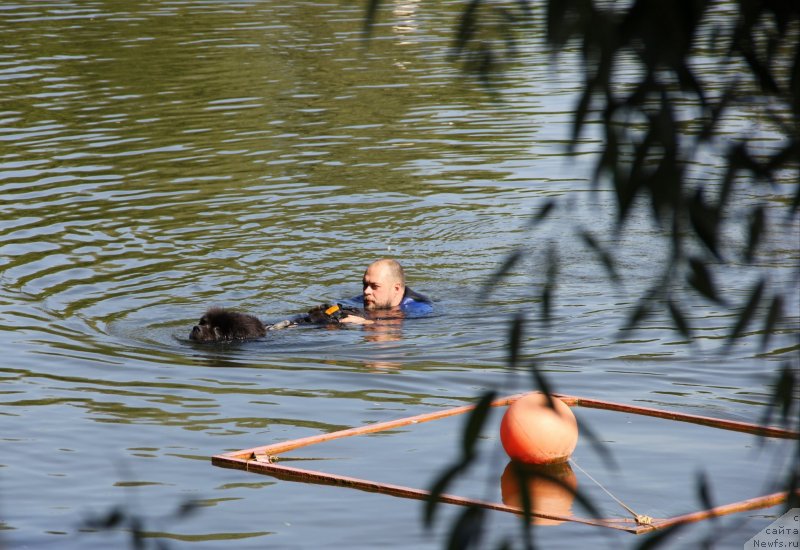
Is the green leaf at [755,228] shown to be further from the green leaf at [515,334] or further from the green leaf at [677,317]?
the green leaf at [515,334]

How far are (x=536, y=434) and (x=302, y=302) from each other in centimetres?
523

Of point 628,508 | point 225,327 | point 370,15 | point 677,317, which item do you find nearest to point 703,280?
point 677,317

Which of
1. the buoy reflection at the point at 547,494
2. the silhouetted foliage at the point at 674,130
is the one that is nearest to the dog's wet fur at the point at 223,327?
the buoy reflection at the point at 547,494

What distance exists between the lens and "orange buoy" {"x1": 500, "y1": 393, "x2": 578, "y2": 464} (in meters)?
6.79

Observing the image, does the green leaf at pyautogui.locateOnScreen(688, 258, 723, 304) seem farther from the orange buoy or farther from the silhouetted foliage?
the orange buoy

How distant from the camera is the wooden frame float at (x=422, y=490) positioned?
A: 5988 mm

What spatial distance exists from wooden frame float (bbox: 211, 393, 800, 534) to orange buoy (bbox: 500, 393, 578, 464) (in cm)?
51

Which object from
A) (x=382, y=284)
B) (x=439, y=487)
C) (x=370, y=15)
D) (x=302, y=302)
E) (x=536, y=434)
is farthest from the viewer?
(x=302, y=302)

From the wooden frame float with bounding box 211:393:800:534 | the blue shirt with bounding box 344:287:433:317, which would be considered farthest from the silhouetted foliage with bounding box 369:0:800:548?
the blue shirt with bounding box 344:287:433:317

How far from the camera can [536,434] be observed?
6.78m

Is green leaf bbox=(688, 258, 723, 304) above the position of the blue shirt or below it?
above

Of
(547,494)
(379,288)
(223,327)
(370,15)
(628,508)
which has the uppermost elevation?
(370,15)

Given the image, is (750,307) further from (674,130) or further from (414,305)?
(414,305)

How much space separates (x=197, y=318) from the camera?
11.2m
